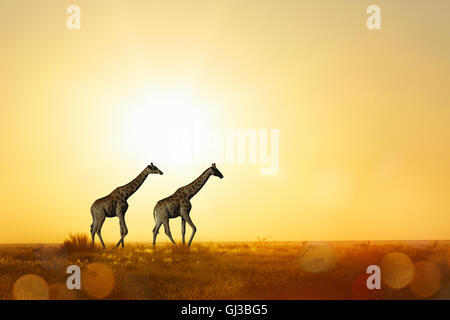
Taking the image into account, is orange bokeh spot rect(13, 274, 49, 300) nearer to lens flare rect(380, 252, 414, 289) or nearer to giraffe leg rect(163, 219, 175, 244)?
giraffe leg rect(163, 219, 175, 244)

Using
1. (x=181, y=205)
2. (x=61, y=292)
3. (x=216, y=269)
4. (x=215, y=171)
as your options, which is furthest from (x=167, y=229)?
(x=61, y=292)

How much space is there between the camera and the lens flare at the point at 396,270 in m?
8.56

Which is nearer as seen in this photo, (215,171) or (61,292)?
(61,292)

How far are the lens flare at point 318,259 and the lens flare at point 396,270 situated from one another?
37.0 inches

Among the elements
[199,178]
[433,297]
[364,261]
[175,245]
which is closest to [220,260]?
[175,245]

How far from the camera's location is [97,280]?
28.5 feet

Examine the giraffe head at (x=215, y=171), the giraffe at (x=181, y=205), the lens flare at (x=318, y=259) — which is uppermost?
the giraffe head at (x=215, y=171)

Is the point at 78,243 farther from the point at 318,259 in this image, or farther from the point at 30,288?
the point at 318,259

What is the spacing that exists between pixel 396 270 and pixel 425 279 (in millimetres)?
520

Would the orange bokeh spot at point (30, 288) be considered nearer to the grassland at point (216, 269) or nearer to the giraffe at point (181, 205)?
the grassland at point (216, 269)

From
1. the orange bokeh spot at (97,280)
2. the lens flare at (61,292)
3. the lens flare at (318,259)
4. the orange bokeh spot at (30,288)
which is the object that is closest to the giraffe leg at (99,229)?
the orange bokeh spot at (97,280)

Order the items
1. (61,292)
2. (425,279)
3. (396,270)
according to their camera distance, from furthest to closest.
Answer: (396,270), (425,279), (61,292)

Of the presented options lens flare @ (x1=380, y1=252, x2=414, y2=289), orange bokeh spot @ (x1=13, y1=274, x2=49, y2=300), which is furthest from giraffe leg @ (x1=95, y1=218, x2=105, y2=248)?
lens flare @ (x1=380, y1=252, x2=414, y2=289)

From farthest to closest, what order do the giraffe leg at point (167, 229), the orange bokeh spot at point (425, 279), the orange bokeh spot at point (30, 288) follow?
the giraffe leg at point (167, 229), the orange bokeh spot at point (425, 279), the orange bokeh spot at point (30, 288)
